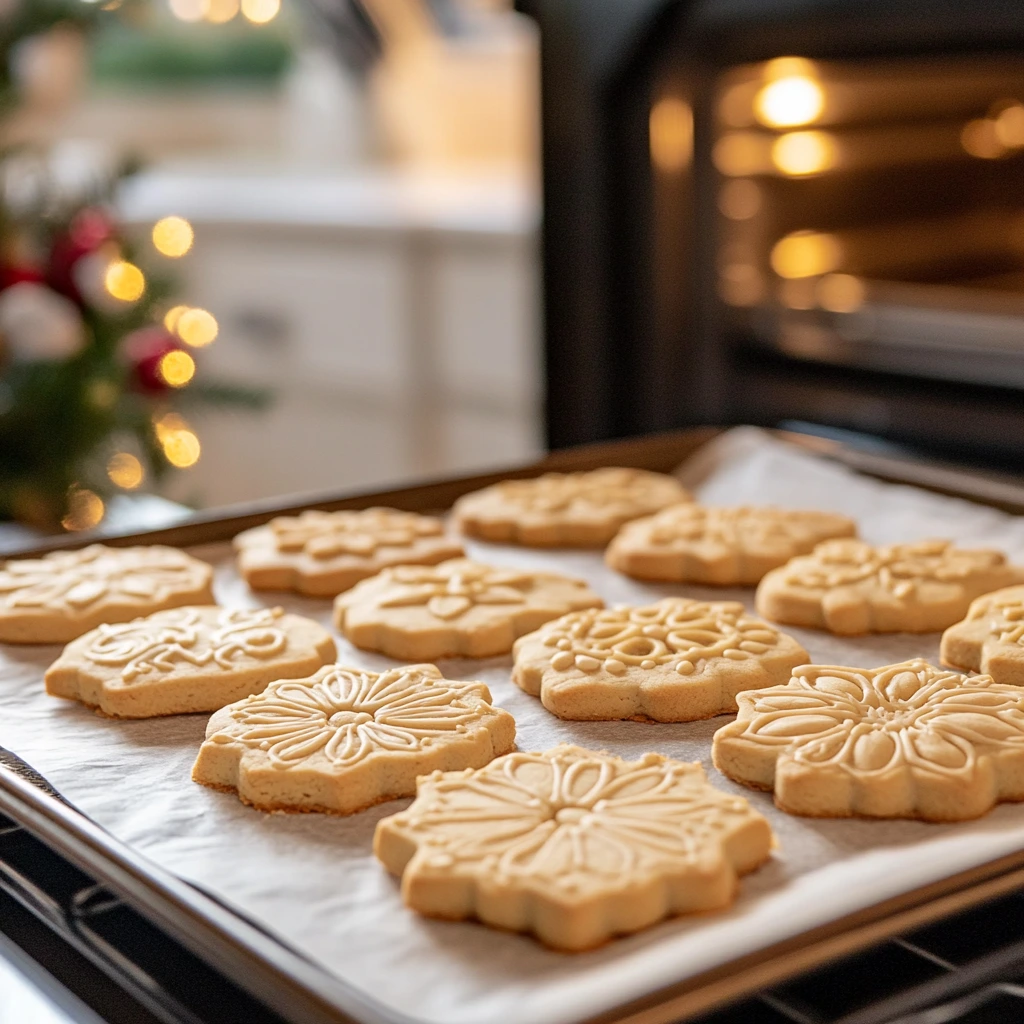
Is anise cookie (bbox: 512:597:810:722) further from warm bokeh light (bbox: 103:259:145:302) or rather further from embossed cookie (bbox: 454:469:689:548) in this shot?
warm bokeh light (bbox: 103:259:145:302)

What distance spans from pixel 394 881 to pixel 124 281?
5.55 feet

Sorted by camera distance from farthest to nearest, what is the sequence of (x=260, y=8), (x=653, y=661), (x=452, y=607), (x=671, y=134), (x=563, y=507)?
(x=260, y=8)
(x=671, y=134)
(x=563, y=507)
(x=452, y=607)
(x=653, y=661)

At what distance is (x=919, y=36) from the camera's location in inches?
64.6

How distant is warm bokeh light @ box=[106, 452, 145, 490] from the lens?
8.06ft

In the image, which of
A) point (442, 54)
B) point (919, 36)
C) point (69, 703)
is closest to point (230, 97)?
point (442, 54)

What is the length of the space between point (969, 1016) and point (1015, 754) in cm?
22

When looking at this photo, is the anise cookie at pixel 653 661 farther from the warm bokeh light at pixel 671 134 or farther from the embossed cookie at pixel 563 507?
the warm bokeh light at pixel 671 134

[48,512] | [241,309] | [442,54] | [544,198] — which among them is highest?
[442,54]

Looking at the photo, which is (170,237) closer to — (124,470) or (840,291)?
(124,470)

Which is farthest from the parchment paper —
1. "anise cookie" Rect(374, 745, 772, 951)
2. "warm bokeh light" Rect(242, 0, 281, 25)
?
"warm bokeh light" Rect(242, 0, 281, 25)

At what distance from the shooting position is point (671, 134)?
1.99m

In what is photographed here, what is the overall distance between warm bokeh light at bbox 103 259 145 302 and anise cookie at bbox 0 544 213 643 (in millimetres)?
949

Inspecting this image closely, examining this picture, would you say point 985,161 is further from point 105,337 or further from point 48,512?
point 48,512

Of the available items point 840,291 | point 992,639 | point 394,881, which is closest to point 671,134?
point 840,291
